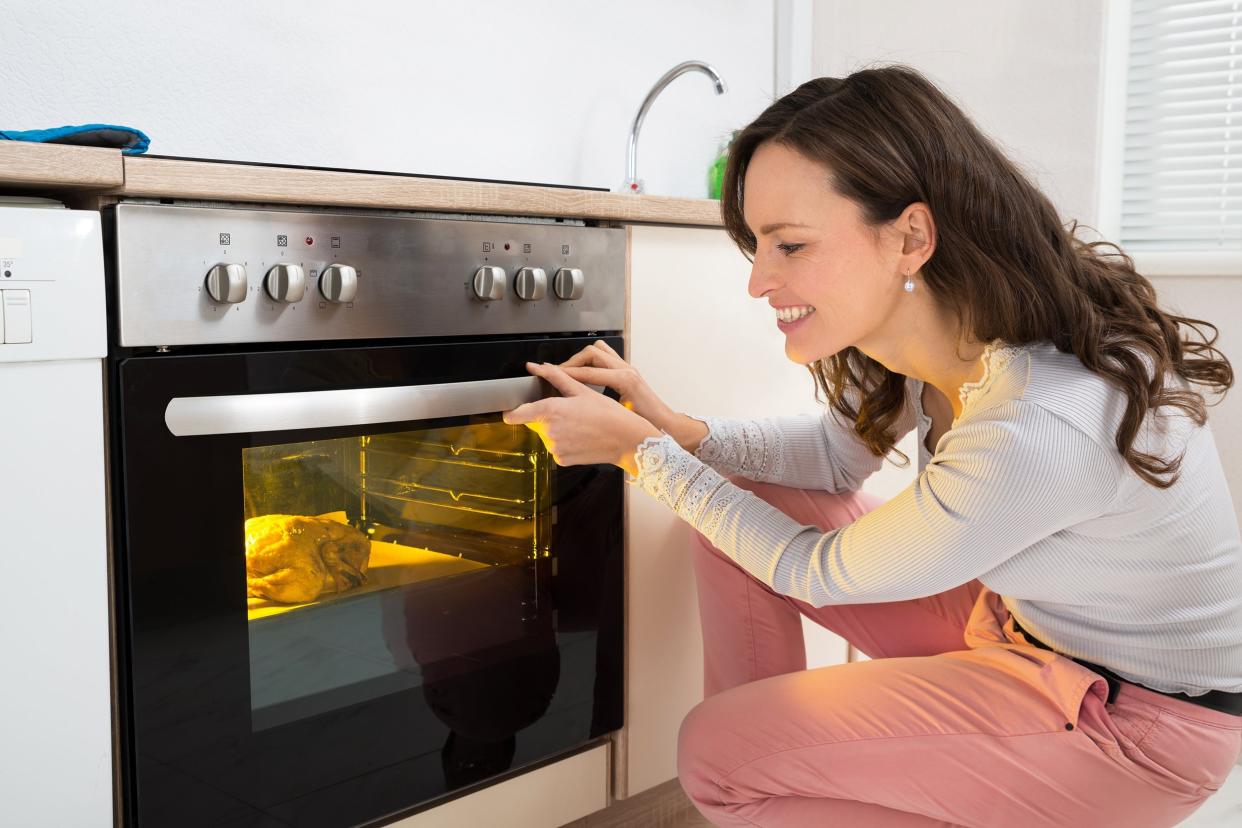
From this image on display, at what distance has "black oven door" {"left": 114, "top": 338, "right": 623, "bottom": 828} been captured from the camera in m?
1.00

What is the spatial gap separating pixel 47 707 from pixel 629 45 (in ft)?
5.60

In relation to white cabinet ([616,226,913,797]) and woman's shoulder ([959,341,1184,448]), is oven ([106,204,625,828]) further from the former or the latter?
woman's shoulder ([959,341,1184,448])

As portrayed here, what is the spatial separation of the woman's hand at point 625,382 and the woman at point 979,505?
0.03 metres

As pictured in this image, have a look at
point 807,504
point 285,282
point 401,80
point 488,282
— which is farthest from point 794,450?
point 401,80

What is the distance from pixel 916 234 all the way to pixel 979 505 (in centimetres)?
29

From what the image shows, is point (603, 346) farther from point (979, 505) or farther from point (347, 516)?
point (979, 505)

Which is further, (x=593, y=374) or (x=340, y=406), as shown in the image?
(x=593, y=374)

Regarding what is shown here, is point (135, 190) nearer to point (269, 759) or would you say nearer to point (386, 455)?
point (386, 455)

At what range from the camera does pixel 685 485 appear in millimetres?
1235

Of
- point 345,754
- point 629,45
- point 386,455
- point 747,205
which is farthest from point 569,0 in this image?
point 345,754

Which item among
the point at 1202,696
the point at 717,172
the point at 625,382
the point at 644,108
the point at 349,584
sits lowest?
the point at 1202,696

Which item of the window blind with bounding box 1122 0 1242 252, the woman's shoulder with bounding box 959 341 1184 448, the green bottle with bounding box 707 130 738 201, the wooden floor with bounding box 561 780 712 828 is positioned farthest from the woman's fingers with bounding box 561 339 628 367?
the window blind with bounding box 1122 0 1242 252

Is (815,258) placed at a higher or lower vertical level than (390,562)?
higher

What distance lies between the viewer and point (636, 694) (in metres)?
1.50
